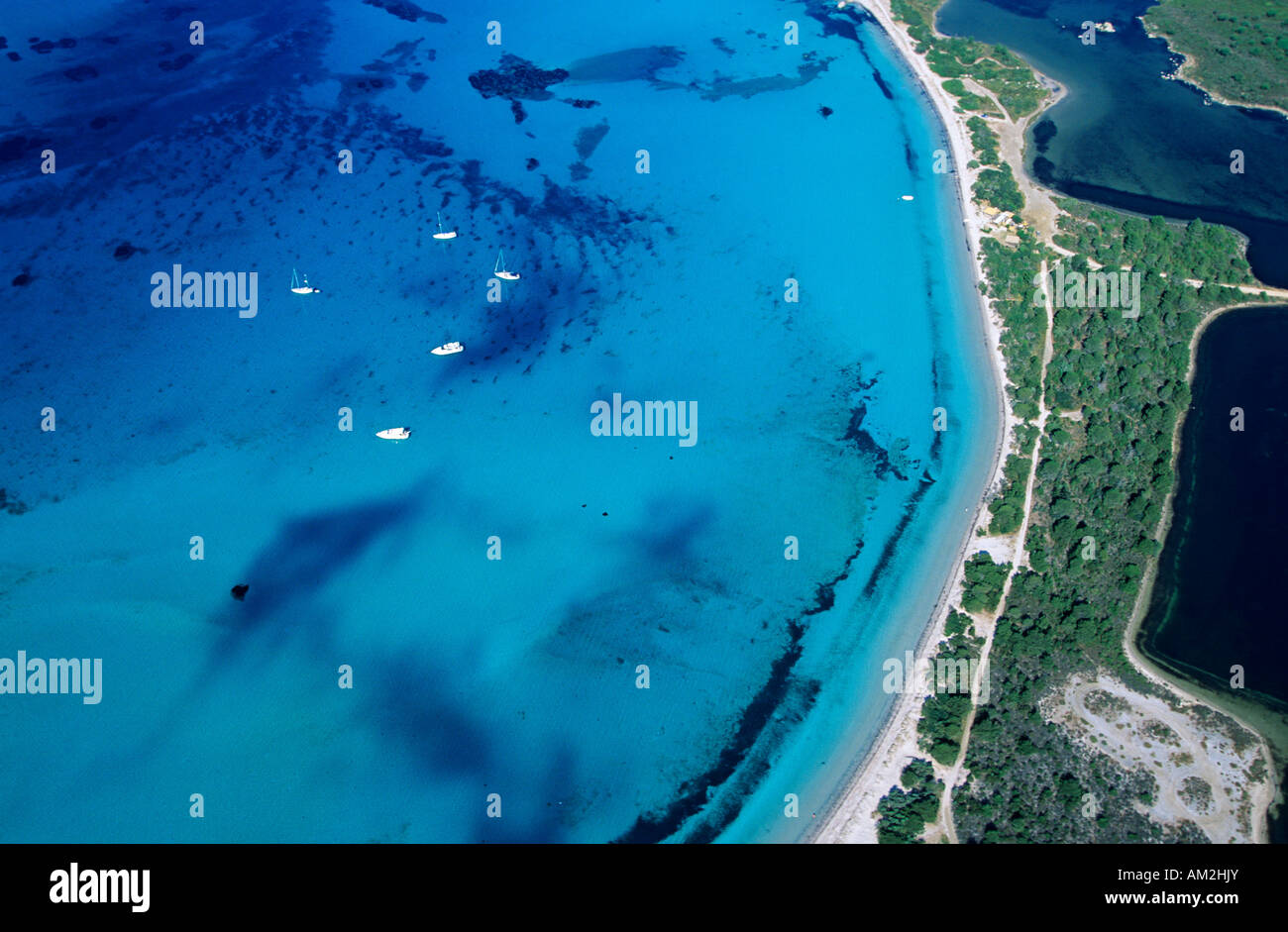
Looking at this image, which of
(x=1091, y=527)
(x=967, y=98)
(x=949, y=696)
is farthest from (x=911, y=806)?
(x=967, y=98)

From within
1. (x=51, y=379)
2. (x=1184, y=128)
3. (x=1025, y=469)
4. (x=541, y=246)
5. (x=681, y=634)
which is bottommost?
(x=681, y=634)

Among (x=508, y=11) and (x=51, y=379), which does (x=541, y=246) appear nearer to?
(x=51, y=379)

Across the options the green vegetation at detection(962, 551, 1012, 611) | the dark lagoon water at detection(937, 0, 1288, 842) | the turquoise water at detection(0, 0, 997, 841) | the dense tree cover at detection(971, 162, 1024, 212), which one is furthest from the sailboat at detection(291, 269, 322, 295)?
the dark lagoon water at detection(937, 0, 1288, 842)

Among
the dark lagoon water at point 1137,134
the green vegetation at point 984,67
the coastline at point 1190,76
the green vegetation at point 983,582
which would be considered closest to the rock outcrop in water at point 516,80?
the green vegetation at point 984,67

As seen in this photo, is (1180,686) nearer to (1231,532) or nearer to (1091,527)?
(1091,527)

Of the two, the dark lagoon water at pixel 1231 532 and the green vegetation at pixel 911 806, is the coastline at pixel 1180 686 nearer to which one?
the dark lagoon water at pixel 1231 532

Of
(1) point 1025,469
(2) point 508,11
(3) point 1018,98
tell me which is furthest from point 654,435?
(2) point 508,11
